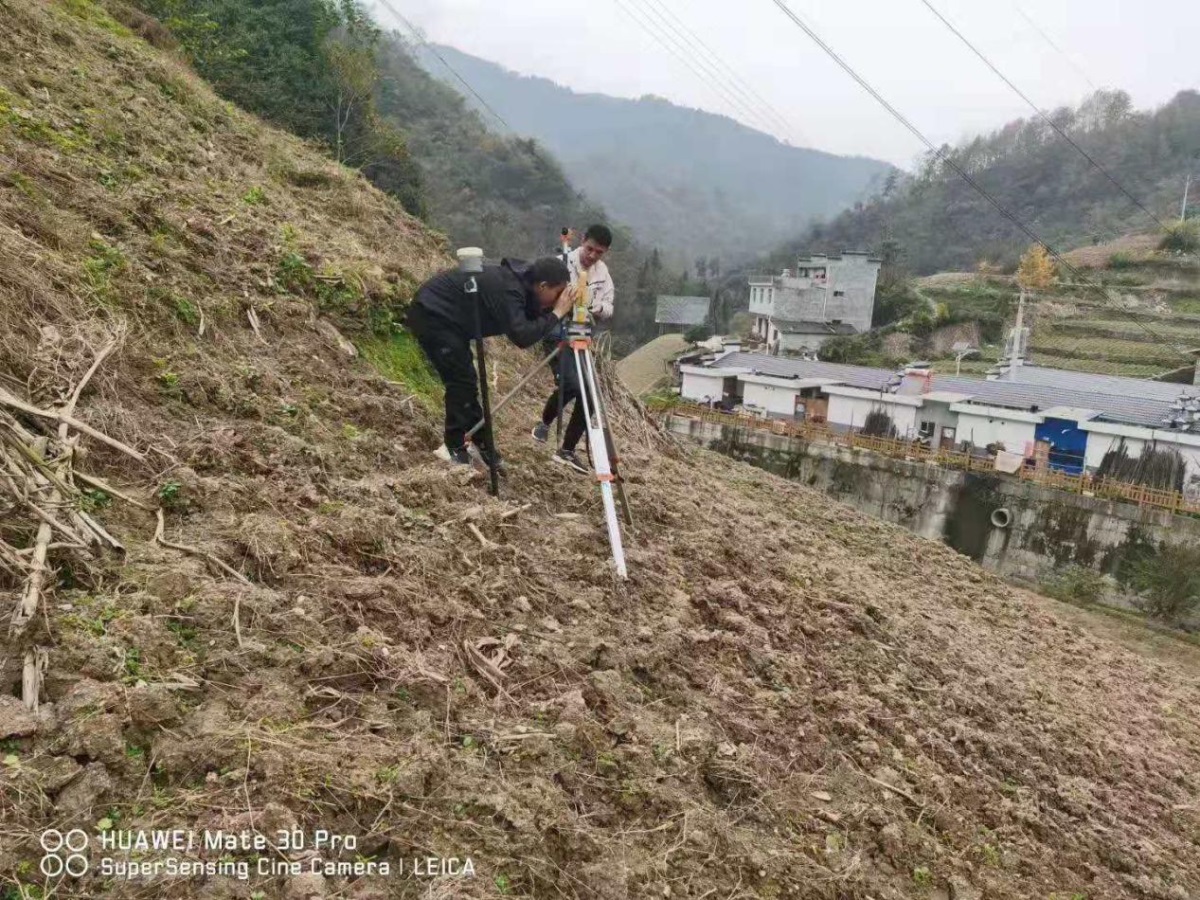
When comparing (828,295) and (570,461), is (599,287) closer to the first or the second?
(570,461)

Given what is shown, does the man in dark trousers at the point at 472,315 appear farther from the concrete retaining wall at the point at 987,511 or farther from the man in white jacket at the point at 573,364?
the concrete retaining wall at the point at 987,511

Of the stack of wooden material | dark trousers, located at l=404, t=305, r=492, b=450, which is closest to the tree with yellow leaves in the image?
dark trousers, located at l=404, t=305, r=492, b=450

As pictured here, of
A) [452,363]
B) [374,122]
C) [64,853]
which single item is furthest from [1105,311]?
[64,853]

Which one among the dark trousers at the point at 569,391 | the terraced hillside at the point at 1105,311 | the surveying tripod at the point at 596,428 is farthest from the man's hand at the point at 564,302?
the terraced hillside at the point at 1105,311

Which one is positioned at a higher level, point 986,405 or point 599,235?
point 599,235

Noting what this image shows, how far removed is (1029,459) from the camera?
20109 mm

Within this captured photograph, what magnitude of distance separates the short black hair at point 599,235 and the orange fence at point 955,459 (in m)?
17.2

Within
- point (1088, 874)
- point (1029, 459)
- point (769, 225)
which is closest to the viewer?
point (1088, 874)

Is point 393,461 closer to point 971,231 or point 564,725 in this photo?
point 564,725

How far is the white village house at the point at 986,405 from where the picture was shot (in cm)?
2005

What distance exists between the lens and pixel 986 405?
22.1 meters

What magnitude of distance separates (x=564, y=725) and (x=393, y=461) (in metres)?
2.03

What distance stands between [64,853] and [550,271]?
130 inches

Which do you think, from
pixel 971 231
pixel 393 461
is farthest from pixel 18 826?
pixel 971 231
